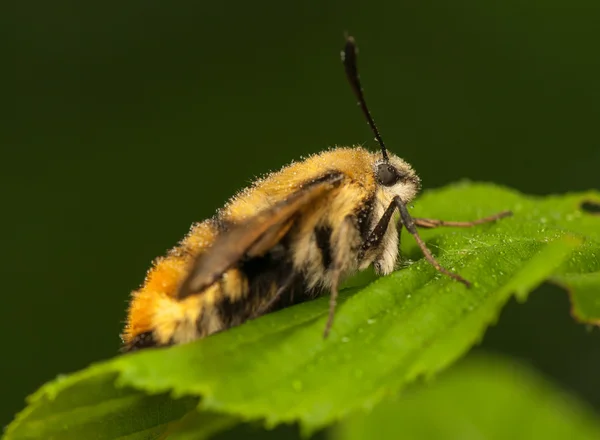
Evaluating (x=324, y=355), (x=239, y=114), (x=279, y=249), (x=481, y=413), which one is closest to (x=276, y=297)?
(x=279, y=249)

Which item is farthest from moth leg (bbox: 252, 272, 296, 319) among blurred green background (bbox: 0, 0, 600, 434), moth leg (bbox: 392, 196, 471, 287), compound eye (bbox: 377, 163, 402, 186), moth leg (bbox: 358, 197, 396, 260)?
blurred green background (bbox: 0, 0, 600, 434)

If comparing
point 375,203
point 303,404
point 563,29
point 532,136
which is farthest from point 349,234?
point 563,29

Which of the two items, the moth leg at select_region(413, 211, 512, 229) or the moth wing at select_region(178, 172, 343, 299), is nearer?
the moth wing at select_region(178, 172, 343, 299)

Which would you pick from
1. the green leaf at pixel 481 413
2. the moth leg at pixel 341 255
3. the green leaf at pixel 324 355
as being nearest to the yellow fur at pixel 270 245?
the moth leg at pixel 341 255

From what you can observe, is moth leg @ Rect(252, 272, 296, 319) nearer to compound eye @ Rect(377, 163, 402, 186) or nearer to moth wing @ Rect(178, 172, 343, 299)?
moth wing @ Rect(178, 172, 343, 299)

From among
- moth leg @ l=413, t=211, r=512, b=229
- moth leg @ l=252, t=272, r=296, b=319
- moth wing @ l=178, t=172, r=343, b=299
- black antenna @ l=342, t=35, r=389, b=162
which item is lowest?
moth leg @ l=252, t=272, r=296, b=319

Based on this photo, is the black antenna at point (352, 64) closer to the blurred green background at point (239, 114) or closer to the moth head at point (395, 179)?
the moth head at point (395, 179)

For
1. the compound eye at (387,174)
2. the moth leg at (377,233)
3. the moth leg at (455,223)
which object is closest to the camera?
the moth leg at (377,233)
